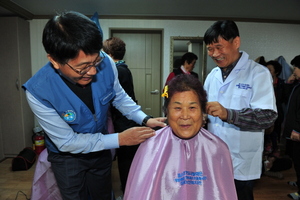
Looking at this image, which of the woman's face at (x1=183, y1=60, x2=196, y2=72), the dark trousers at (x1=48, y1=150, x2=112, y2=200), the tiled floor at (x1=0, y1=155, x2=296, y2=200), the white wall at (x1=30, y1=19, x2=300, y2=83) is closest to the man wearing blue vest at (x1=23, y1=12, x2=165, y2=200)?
the dark trousers at (x1=48, y1=150, x2=112, y2=200)

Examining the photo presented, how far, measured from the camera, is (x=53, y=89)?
1146 millimetres

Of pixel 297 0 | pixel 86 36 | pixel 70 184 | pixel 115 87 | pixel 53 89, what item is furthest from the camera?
pixel 297 0

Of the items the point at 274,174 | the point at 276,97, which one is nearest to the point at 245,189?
the point at 274,174

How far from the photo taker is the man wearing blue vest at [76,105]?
995 millimetres

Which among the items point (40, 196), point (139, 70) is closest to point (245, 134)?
point (40, 196)

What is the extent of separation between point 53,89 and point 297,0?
11.2ft

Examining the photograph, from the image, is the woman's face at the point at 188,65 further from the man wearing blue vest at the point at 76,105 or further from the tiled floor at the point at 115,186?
the man wearing blue vest at the point at 76,105

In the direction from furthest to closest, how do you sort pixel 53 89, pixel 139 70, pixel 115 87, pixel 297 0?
pixel 139 70
pixel 297 0
pixel 115 87
pixel 53 89

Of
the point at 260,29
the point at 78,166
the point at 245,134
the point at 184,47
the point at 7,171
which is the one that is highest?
the point at 260,29

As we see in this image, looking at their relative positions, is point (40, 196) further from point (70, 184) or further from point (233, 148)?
point (233, 148)

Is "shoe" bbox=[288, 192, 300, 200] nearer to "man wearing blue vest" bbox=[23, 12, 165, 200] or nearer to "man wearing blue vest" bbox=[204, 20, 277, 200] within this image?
"man wearing blue vest" bbox=[204, 20, 277, 200]

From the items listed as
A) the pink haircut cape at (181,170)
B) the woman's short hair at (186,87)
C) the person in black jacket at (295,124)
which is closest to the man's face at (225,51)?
the woman's short hair at (186,87)

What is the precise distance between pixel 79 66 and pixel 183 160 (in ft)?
2.53

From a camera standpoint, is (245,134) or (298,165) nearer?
(245,134)
